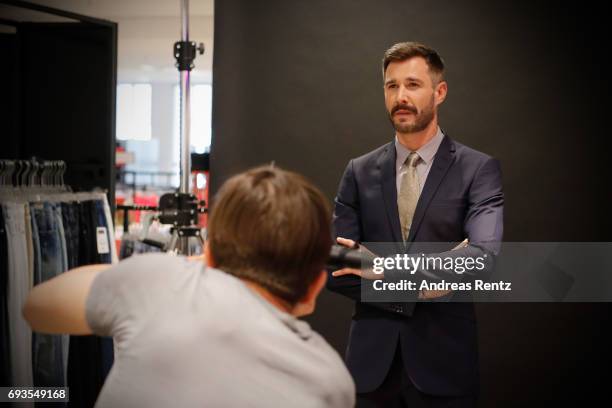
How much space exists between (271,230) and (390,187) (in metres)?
1.34

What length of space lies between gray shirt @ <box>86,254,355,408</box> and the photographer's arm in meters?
0.04

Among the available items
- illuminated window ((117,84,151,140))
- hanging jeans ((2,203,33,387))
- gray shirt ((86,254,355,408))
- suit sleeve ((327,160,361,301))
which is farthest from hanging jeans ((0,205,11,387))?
illuminated window ((117,84,151,140))

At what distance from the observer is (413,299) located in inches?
83.4

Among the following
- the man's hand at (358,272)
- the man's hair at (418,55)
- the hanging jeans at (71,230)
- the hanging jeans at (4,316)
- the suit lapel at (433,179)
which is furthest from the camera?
the hanging jeans at (71,230)

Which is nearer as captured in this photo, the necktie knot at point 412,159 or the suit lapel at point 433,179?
the suit lapel at point 433,179

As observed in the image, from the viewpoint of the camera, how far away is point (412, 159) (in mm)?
2350

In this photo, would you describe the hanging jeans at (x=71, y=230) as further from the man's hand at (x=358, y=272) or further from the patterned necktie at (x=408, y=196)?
the patterned necktie at (x=408, y=196)

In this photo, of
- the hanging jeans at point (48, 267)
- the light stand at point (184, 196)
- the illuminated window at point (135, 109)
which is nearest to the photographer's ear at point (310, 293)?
the light stand at point (184, 196)

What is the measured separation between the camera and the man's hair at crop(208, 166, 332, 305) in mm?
1027

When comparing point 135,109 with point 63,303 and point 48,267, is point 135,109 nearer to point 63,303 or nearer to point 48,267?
point 48,267

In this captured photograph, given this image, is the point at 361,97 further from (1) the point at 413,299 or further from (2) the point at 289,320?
(2) the point at 289,320

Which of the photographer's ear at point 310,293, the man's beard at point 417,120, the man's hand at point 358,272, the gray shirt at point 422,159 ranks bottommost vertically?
the man's hand at point 358,272

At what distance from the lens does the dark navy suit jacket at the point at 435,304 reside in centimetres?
→ 214

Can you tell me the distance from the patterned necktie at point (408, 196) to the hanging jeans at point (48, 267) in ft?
5.43
